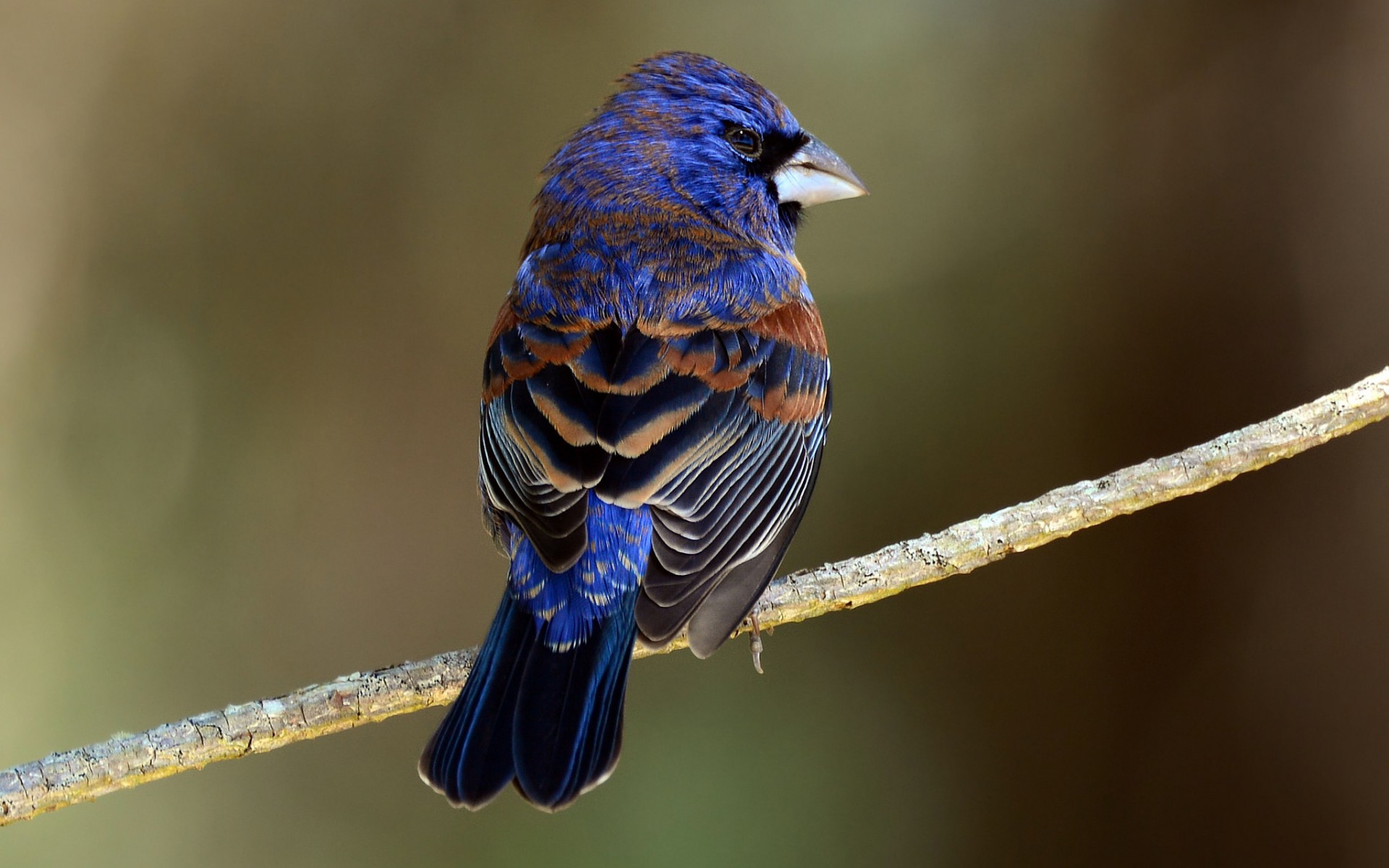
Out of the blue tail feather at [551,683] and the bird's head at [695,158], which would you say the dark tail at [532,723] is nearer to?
the blue tail feather at [551,683]

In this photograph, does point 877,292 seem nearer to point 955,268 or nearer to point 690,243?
point 955,268

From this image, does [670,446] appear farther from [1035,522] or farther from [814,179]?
[814,179]

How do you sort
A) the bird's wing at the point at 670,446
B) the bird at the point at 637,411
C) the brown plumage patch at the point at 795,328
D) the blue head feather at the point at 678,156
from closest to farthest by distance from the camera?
the bird at the point at 637,411, the bird's wing at the point at 670,446, the brown plumage patch at the point at 795,328, the blue head feather at the point at 678,156

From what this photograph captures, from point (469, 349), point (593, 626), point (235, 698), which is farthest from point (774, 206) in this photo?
point (235, 698)

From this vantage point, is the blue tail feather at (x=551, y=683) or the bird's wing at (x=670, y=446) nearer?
the blue tail feather at (x=551, y=683)

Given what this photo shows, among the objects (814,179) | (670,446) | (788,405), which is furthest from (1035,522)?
(814,179)

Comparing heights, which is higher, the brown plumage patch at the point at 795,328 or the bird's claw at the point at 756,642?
the brown plumage patch at the point at 795,328

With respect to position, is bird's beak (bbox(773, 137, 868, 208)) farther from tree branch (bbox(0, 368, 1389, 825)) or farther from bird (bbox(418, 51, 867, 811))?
tree branch (bbox(0, 368, 1389, 825))

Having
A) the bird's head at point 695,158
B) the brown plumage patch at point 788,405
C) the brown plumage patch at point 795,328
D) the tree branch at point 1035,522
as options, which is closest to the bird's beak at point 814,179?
the bird's head at point 695,158
